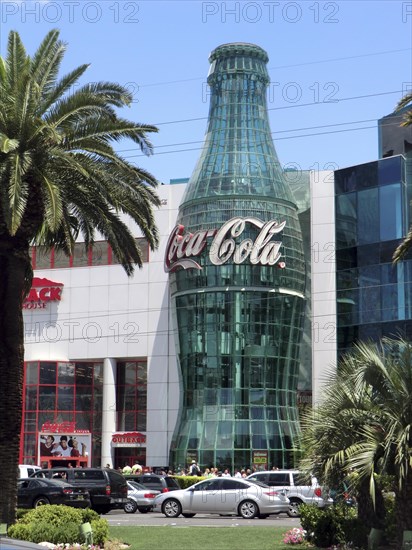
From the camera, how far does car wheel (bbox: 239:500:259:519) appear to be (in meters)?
31.6

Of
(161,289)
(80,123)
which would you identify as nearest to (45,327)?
(161,289)

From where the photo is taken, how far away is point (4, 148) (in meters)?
22.1

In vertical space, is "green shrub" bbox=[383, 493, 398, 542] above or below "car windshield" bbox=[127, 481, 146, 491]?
above

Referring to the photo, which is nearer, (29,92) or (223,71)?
(29,92)

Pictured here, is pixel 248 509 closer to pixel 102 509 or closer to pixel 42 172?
pixel 102 509

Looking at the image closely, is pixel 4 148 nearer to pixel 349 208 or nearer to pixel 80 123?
pixel 80 123

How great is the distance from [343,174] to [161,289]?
13.3 meters

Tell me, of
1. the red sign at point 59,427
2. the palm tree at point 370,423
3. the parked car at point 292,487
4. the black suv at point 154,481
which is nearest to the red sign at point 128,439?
the red sign at point 59,427

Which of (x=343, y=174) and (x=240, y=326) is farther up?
(x=343, y=174)

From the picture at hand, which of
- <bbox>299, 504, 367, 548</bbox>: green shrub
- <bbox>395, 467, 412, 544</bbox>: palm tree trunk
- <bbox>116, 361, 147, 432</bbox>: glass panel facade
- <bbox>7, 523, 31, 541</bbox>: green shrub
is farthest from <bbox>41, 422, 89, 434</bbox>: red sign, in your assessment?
<bbox>395, 467, 412, 544</bbox>: palm tree trunk

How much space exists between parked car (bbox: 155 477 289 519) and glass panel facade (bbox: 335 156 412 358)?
21.8 metres

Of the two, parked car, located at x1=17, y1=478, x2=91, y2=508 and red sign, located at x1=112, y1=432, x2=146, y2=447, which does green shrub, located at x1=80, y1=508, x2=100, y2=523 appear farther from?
red sign, located at x1=112, y1=432, x2=146, y2=447

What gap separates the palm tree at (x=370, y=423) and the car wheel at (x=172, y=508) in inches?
556

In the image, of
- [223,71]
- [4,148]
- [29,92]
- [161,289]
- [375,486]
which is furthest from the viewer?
[161,289]
